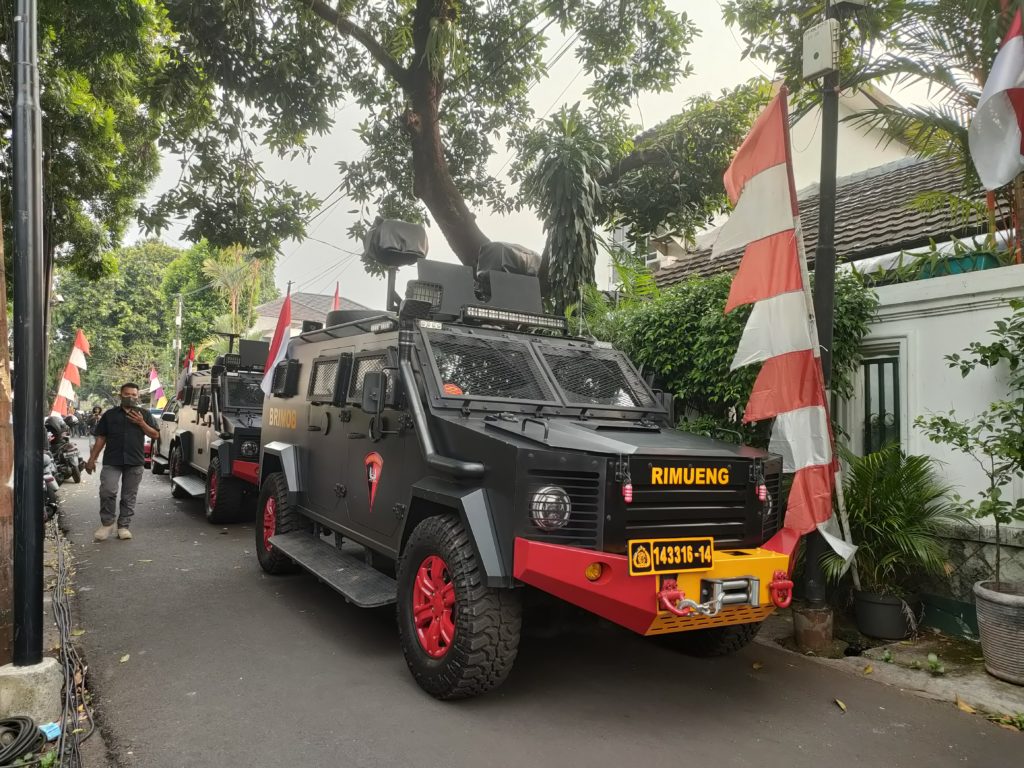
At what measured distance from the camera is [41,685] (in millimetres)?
3438

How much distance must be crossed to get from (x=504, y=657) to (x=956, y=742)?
2.34 metres

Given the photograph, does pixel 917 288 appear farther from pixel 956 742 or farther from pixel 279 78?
pixel 279 78

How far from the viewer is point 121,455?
8250 mm

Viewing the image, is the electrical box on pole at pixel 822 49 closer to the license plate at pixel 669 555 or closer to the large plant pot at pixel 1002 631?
the license plate at pixel 669 555

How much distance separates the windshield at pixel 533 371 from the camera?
15.5ft

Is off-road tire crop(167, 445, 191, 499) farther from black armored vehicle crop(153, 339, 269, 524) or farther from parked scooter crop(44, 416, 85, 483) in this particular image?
parked scooter crop(44, 416, 85, 483)

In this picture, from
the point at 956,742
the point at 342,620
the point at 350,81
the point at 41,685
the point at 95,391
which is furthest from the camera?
the point at 95,391

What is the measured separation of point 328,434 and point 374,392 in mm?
1495

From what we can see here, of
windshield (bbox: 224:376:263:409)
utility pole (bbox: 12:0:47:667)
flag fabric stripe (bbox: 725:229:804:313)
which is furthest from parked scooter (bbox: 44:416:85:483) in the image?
flag fabric stripe (bbox: 725:229:804:313)

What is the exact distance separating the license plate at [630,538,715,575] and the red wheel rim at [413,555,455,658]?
1.02m

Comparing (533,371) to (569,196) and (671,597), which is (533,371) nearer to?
(671,597)

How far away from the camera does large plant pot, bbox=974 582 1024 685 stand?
14.1ft

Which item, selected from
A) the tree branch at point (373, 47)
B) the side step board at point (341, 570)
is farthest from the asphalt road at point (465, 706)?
the tree branch at point (373, 47)

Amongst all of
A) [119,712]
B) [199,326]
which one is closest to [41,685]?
[119,712]
